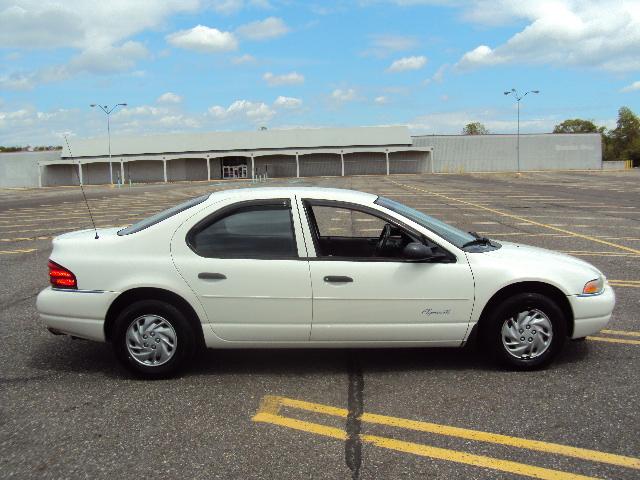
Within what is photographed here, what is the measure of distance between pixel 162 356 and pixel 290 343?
0.99 m

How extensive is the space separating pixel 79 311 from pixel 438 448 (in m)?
2.83

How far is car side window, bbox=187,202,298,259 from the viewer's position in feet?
14.4

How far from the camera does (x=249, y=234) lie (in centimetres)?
448

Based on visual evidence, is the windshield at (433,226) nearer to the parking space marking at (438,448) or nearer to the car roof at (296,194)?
the car roof at (296,194)

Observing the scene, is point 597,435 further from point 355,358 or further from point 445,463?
point 355,358

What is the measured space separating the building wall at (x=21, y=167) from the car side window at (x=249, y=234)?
75031mm

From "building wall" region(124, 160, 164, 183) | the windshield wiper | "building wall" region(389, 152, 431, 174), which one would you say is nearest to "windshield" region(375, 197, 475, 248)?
the windshield wiper

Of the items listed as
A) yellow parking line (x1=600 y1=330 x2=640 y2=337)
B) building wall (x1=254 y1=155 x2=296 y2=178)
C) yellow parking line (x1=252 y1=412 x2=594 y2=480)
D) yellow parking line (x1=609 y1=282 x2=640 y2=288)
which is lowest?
yellow parking line (x1=252 y1=412 x2=594 y2=480)

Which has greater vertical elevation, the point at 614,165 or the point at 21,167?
the point at 21,167

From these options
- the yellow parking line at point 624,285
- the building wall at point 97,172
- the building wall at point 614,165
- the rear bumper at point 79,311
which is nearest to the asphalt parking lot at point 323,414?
the rear bumper at point 79,311

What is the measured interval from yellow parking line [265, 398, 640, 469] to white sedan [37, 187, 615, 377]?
571 mm

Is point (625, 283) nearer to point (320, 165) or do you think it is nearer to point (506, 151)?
point (320, 165)

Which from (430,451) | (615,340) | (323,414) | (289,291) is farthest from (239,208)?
(615,340)

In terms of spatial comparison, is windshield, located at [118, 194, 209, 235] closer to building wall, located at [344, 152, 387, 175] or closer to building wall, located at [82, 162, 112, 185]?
building wall, located at [344, 152, 387, 175]
